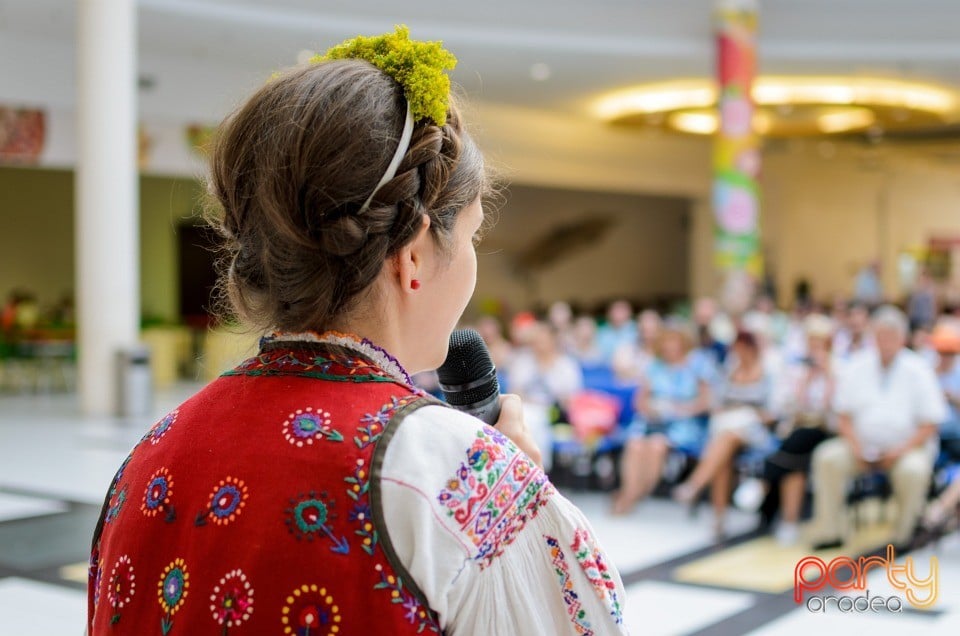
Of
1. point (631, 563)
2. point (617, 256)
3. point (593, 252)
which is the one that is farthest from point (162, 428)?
point (617, 256)

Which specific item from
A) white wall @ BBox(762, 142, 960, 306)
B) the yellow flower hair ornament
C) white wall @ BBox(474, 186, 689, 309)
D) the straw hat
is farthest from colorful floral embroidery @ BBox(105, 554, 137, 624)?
white wall @ BBox(762, 142, 960, 306)

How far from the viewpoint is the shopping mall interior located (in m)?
5.61

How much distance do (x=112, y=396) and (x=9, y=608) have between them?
22.2 ft

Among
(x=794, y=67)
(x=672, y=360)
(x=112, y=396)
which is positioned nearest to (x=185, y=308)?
(x=112, y=396)

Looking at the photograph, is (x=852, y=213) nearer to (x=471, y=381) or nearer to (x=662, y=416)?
(x=662, y=416)

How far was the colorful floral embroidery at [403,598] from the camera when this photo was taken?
0.87 m

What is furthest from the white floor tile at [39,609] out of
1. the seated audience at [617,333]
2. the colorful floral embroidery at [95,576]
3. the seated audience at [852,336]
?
the seated audience at [617,333]

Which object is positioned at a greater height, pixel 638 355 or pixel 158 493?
pixel 158 493

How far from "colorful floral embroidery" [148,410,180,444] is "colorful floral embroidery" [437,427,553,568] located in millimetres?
309

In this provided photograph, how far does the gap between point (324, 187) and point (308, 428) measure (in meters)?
0.21

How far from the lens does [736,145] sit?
1396 centimetres

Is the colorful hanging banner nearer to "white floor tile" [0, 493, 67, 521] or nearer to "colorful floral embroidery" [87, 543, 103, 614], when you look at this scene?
"white floor tile" [0, 493, 67, 521]

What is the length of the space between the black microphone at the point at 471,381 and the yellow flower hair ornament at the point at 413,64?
331mm

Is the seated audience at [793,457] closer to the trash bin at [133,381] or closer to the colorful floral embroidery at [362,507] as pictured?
the colorful floral embroidery at [362,507]
